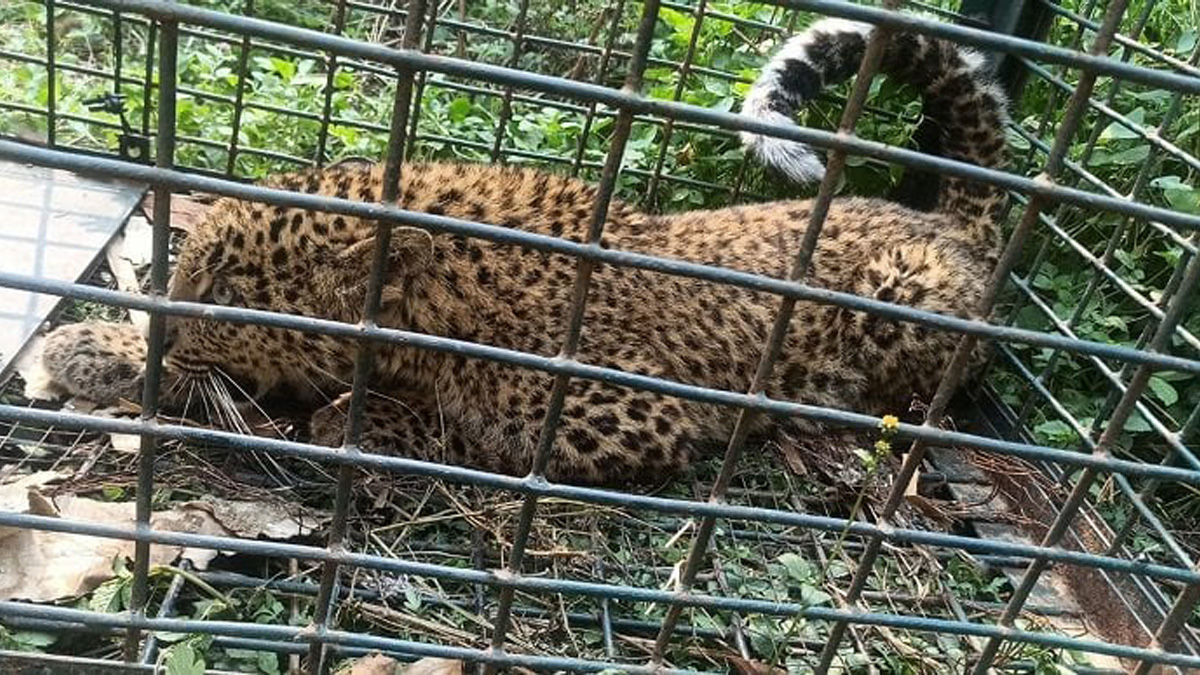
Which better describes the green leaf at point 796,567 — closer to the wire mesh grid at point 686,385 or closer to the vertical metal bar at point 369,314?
the wire mesh grid at point 686,385

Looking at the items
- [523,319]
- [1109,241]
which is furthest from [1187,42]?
[523,319]

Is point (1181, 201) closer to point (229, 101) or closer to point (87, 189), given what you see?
point (229, 101)

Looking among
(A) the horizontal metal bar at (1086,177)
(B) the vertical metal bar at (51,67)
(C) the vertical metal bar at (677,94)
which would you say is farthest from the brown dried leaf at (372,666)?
(B) the vertical metal bar at (51,67)

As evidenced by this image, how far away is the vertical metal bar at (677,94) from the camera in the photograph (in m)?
4.20

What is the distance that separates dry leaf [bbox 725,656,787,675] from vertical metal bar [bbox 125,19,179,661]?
1393 millimetres

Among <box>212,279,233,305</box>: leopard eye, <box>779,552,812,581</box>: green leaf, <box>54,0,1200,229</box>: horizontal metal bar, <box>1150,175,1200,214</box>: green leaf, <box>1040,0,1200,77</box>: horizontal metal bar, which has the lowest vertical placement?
<box>212,279,233,305</box>: leopard eye

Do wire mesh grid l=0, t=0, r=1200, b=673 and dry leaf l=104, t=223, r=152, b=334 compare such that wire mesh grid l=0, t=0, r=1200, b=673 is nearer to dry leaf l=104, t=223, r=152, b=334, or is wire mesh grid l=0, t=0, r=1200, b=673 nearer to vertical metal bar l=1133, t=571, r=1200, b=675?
vertical metal bar l=1133, t=571, r=1200, b=675

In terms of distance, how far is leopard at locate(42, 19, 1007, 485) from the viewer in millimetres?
3611

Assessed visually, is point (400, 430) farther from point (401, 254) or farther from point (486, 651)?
point (486, 651)

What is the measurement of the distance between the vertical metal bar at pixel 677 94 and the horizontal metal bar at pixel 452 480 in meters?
2.16

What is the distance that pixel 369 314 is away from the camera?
2086mm

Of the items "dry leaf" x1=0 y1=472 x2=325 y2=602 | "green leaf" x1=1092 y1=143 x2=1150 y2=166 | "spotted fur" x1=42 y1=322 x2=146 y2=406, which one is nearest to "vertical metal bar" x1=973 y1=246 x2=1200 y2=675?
"dry leaf" x1=0 y1=472 x2=325 y2=602

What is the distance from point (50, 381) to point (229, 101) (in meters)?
1.38

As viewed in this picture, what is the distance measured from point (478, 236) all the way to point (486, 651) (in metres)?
0.96
